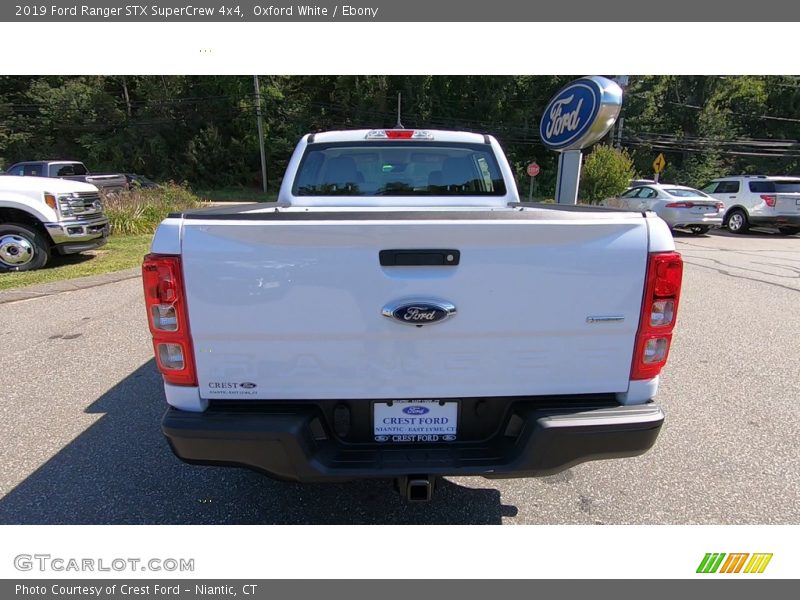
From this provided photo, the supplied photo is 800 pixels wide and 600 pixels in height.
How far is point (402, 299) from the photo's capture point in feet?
5.89

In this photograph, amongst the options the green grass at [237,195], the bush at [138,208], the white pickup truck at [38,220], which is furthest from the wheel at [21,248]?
the green grass at [237,195]

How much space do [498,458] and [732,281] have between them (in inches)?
339

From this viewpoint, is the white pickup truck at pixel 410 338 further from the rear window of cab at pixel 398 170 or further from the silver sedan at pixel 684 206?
the silver sedan at pixel 684 206

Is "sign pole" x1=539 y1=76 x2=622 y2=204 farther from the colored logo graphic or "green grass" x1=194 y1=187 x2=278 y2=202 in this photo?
"green grass" x1=194 y1=187 x2=278 y2=202

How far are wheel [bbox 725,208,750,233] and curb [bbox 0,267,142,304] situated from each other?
62.2ft

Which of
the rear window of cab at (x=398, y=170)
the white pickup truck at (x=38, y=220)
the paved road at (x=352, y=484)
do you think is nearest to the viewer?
the paved road at (x=352, y=484)

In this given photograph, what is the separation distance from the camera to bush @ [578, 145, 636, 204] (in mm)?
20297

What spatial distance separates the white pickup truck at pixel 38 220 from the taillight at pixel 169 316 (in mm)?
8111

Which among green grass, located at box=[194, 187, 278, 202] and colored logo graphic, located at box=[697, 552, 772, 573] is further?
green grass, located at box=[194, 187, 278, 202]

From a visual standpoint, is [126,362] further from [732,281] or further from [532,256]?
[732,281]

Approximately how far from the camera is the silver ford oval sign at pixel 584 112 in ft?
15.0

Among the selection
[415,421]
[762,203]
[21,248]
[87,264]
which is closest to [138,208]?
[87,264]

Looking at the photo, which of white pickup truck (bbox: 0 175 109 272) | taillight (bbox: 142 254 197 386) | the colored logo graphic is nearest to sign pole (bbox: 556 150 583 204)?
the colored logo graphic

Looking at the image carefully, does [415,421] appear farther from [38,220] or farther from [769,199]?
[769,199]
